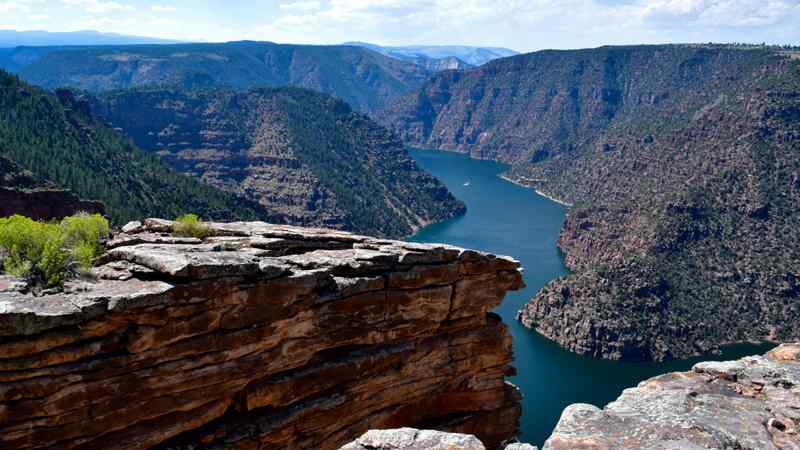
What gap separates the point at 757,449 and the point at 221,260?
21.4 m

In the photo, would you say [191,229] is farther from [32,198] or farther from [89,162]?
[89,162]

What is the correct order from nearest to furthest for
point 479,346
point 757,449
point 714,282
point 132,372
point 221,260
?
1. point 757,449
2. point 132,372
3. point 221,260
4. point 479,346
5. point 714,282

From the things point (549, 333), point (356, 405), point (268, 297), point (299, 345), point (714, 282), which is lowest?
point (549, 333)

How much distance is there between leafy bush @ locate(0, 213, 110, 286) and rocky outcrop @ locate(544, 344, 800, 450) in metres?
21.2

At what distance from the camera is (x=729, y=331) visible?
163 metres

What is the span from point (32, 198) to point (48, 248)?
266ft

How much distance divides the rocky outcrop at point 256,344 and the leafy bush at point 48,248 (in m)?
1.05

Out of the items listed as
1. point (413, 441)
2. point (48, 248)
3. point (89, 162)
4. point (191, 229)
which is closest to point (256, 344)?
point (191, 229)

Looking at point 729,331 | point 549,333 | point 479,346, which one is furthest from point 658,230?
point 479,346

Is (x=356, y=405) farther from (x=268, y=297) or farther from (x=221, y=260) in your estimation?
(x=221, y=260)

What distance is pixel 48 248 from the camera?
2912 cm

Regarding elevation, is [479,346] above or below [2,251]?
below

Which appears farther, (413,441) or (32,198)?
(32,198)

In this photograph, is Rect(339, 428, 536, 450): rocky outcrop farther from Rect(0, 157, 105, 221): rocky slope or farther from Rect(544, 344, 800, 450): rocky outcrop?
Rect(0, 157, 105, 221): rocky slope
